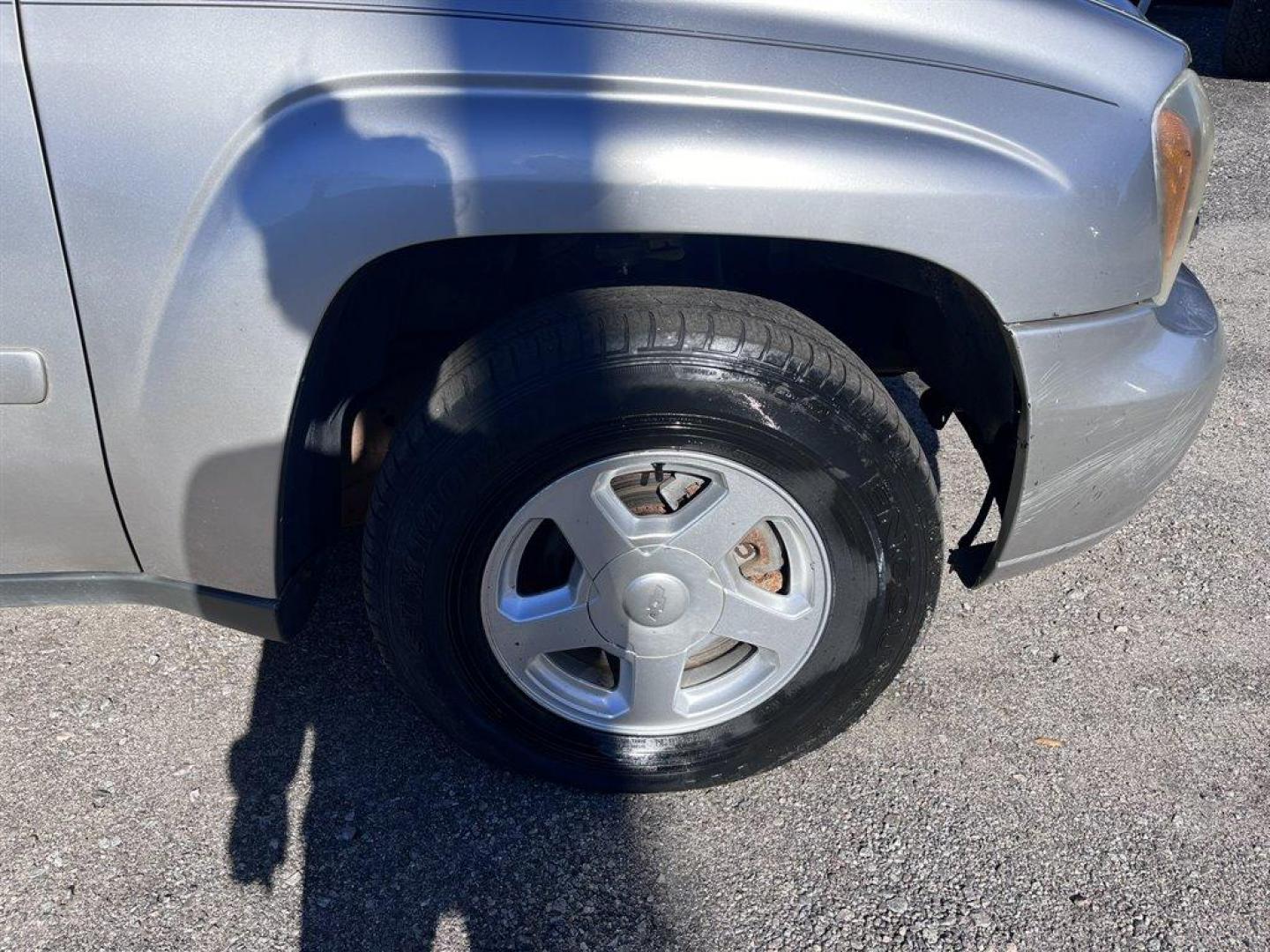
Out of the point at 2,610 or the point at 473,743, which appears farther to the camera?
the point at 2,610

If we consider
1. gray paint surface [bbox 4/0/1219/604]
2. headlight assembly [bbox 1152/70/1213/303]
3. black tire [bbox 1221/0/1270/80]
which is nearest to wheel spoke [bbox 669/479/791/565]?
gray paint surface [bbox 4/0/1219/604]

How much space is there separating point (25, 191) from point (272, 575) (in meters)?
0.73

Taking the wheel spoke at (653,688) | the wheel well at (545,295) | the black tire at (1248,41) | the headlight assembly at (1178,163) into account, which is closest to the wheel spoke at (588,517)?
the wheel spoke at (653,688)

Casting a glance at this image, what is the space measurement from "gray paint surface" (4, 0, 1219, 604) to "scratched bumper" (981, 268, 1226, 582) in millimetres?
145

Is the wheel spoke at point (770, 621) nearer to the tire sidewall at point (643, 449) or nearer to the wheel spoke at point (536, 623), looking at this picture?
the tire sidewall at point (643, 449)

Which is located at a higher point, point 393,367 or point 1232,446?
point 393,367

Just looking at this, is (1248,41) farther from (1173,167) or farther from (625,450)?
(625,450)

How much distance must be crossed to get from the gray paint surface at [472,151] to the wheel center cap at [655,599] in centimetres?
64

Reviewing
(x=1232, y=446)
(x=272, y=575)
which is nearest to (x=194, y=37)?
(x=272, y=575)

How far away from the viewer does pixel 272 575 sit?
2.00 metres

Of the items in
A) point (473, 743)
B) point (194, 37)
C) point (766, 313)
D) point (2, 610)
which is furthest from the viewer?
point (2, 610)

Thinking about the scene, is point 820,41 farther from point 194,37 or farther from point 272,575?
point 272,575

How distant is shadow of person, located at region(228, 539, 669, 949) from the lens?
79.0 inches

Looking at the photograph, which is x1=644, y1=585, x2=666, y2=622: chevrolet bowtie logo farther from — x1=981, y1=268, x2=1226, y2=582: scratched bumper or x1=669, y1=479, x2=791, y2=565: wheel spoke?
x1=981, y1=268, x2=1226, y2=582: scratched bumper
